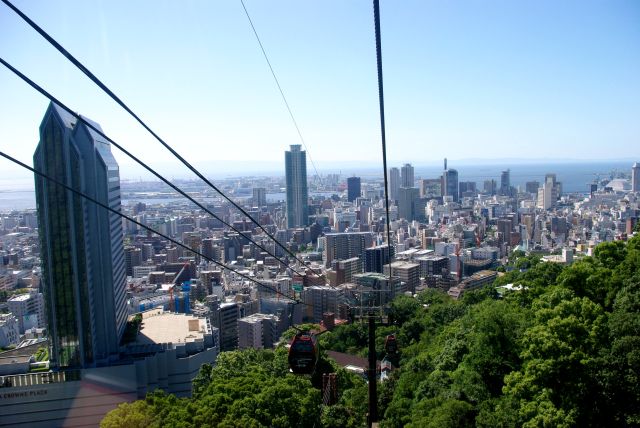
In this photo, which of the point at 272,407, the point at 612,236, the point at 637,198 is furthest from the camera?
the point at 637,198

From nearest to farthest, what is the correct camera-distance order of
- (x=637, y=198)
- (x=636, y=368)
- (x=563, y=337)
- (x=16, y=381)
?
1. (x=636, y=368)
2. (x=563, y=337)
3. (x=16, y=381)
4. (x=637, y=198)

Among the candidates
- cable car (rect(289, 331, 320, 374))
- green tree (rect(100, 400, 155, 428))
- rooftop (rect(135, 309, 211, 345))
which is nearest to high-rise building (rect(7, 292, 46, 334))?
rooftop (rect(135, 309, 211, 345))

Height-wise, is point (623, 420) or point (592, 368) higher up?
point (592, 368)

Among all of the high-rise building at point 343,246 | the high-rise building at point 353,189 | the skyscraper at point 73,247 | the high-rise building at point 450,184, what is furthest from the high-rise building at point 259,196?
the skyscraper at point 73,247

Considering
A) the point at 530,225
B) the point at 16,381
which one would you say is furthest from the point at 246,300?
the point at 530,225

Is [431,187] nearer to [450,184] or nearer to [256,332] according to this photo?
[450,184]

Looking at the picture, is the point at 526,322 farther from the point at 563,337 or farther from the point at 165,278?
the point at 165,278

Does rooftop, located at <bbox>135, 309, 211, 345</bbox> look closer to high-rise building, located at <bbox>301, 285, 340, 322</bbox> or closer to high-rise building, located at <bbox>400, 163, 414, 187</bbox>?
high-rise building, located at <bbox>301, 285, 340, 322</bbox>

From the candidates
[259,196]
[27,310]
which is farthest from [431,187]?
[27,310]
